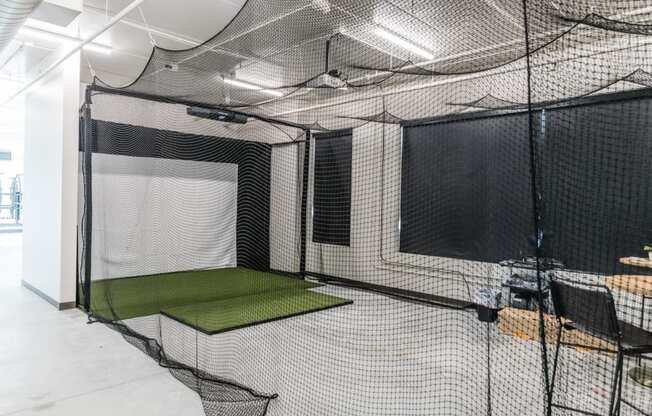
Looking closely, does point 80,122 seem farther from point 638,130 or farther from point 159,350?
point 638,130

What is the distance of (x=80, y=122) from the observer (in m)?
4.39

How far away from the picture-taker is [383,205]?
5.61m

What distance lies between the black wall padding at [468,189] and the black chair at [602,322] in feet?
7.01

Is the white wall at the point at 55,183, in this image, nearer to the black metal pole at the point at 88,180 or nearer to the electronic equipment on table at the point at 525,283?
the black metal pole at the point at 88,180

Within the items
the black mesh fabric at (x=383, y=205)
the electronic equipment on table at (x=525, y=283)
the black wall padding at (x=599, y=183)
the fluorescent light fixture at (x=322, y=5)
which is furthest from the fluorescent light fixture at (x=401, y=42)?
the electronic equipment on table at (x=525, y=283)

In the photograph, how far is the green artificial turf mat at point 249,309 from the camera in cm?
396

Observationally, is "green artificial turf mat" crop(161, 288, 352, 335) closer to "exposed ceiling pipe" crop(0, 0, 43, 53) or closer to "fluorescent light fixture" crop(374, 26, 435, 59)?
"exposed ceiling pipe" crop(0, 0, 43, 53)

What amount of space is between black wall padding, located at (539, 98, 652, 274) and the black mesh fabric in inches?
0.7

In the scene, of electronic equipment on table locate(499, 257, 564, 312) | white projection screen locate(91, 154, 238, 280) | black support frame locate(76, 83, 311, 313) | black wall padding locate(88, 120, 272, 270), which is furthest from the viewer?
black wall padding locate(88, 120, 272, 270)

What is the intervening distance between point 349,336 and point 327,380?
3.09ft

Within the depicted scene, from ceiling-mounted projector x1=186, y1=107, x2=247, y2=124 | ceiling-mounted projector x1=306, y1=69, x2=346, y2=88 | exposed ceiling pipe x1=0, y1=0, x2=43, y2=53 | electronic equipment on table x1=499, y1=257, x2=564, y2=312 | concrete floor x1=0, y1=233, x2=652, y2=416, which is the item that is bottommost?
concrete floor x1=0, y1=233, x2=652, y2=416

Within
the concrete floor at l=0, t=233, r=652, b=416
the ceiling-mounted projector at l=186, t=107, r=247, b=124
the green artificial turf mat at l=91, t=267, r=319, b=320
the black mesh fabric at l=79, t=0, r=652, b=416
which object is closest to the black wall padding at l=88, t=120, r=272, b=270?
the black mesh fabric at l=79, t=0, r=652, b=416

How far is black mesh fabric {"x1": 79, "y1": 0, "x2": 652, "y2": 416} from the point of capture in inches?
108

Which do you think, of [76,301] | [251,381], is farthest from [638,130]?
[76,301]
